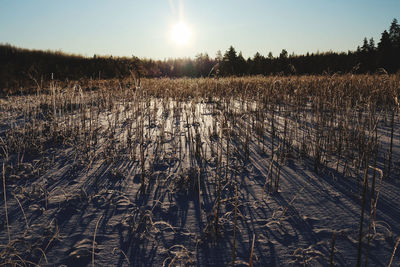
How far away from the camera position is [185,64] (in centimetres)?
2844

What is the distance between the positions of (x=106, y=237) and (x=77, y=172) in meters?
1.36

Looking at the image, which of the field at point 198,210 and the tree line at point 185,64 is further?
the tree line at point 185,64

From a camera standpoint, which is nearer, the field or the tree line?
the field

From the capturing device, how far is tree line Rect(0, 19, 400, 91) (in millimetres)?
14898

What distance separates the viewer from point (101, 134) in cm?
429

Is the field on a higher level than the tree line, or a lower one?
lower

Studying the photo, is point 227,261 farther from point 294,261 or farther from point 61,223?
point 61,223

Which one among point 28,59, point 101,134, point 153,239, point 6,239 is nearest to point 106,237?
point 153,239

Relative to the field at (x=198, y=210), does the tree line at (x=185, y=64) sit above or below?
above

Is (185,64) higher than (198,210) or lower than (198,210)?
higher

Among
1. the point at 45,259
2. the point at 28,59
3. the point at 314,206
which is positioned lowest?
the point at 45,259

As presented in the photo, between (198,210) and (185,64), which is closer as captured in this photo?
(198,210)

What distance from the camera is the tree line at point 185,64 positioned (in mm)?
14898

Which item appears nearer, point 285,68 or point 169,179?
point 169,179
